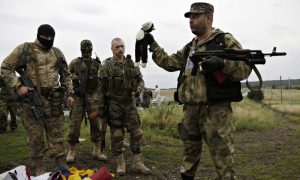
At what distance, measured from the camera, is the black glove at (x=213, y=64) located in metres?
3.70

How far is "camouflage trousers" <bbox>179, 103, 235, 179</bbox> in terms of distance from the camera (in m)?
3.97

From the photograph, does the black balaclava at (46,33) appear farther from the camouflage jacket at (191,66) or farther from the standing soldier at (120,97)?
the camouflage jacket at (191,66)

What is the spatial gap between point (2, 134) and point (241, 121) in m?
8.64

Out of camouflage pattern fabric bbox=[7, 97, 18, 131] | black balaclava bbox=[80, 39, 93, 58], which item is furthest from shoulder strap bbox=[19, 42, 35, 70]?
camouflage pattern fabric bbox=[7, 97, 18, 131]

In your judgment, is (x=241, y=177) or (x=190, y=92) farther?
(x=241, y=177)

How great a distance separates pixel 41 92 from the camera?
559 centimetres

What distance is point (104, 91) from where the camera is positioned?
636 centimetres

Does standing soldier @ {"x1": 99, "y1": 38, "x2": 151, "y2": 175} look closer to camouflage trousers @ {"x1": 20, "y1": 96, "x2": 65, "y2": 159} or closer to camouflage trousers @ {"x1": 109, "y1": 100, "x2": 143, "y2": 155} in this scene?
camouflage trousers @ {"x1": 109, "y1": 100, "x2": 143, "y2": 155}

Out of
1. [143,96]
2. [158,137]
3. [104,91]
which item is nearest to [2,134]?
[158,137]

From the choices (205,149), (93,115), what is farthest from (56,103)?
(205,149)

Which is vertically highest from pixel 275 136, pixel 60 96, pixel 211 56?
pixel 211 56

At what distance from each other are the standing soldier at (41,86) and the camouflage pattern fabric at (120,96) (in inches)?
31.0

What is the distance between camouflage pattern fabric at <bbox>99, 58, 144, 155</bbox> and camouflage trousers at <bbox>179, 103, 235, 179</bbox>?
2.03 m

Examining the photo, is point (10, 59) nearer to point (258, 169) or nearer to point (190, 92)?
point (190, 92)
